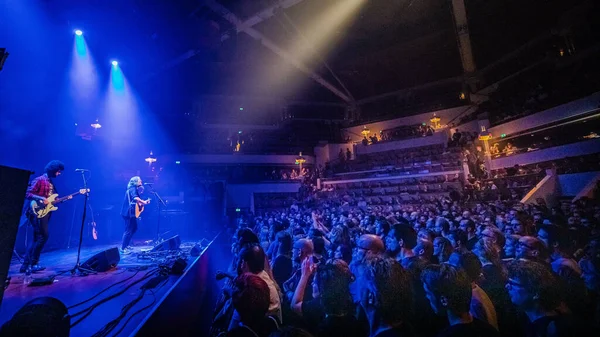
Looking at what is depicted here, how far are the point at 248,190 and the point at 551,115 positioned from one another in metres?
20.6

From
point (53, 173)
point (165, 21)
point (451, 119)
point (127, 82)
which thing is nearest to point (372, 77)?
point (451, 119)

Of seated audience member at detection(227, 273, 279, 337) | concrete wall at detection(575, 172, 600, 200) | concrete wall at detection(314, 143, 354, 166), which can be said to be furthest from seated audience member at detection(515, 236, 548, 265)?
concrete wall at detection(314, 143, 354, 166)

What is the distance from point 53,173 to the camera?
4.74 metres

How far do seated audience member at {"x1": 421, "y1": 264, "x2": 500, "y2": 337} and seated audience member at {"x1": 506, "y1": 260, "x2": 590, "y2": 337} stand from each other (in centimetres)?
30

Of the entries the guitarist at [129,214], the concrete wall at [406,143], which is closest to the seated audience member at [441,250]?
the guitarist at [129,214]

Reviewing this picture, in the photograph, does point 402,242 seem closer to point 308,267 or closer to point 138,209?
point 308,267

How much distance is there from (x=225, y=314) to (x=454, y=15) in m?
20.4

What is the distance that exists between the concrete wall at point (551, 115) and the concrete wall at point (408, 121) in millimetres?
4568

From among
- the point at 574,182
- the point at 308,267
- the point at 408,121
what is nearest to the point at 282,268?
the point at 308,267

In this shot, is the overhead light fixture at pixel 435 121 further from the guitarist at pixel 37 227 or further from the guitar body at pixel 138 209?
the guitarist at pixel 37 227

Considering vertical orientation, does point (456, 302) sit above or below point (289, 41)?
below

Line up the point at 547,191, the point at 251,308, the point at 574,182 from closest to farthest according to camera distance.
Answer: the point at 251,308, the point at 574,182, the point at 547,191

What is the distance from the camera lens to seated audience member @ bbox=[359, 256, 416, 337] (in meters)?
1.76

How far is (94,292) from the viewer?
351 centimetres
